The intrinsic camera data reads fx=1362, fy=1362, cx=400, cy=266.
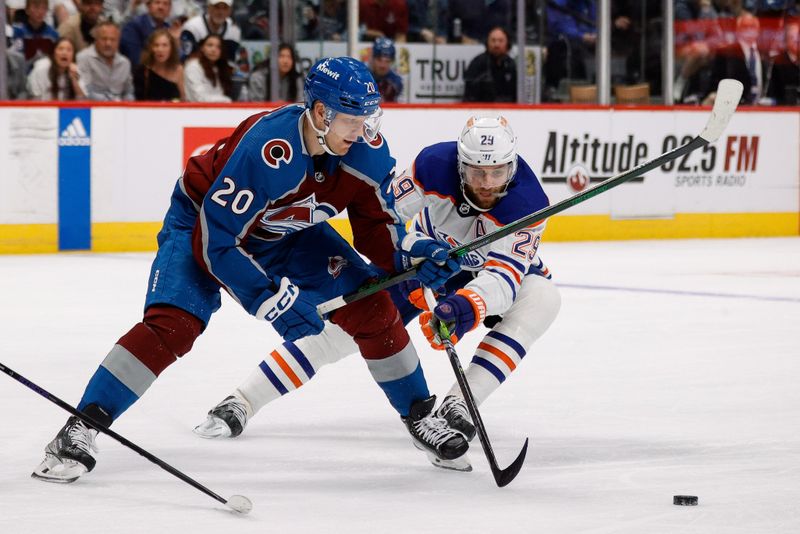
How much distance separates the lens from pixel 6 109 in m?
7.66

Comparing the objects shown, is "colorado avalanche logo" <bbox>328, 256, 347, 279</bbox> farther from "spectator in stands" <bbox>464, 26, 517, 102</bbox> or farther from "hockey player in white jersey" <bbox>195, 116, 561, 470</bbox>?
"spectator in stands" <bbox>464, 26, 517, 102</bbox>

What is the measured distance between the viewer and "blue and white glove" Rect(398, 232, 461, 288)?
3.05 m

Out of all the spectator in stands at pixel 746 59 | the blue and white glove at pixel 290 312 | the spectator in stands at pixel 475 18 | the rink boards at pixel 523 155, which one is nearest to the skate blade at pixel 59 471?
the blue and white glove at pixel 290 312

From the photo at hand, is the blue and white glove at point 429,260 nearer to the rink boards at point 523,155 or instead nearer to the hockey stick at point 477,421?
the hockey stick at point 477,421

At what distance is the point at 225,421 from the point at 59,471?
0.59 m

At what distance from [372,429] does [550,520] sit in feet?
3.09

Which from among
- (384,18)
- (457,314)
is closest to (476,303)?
(457,314)

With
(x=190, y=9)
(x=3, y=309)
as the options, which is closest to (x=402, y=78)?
(x=190, y=9)

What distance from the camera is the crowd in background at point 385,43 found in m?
7.77

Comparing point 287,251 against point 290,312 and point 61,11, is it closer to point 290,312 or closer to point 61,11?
point 290,312

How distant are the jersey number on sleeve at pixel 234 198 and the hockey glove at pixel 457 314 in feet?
1.81

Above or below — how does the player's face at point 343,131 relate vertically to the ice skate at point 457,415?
above

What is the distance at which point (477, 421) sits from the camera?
2.96m

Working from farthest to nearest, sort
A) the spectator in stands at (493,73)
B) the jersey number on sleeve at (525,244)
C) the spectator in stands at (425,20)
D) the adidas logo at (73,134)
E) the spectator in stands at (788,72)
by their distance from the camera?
the spectator in stands at (788,72), the spectator in stands at (493,73), the spectator in stands at (425,20), the adidas logo at (73,134), the jersey number on sleeve at (525,244)
